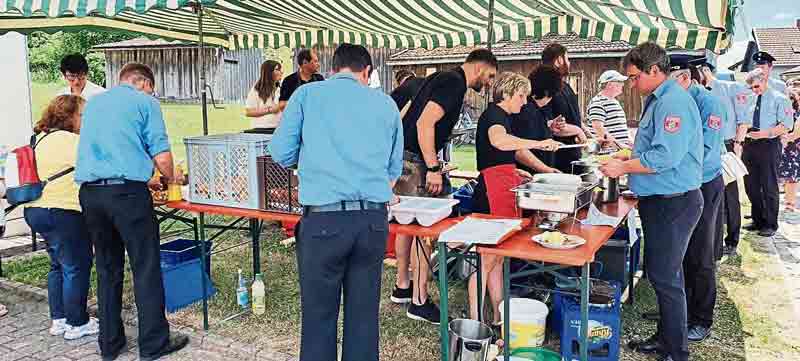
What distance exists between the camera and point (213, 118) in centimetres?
1898

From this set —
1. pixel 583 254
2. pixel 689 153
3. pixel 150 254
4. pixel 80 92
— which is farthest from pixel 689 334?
pixel 80 92

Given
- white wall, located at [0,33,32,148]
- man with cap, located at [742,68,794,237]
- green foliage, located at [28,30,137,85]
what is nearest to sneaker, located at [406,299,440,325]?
man with cap, located at [742,68,794,237]

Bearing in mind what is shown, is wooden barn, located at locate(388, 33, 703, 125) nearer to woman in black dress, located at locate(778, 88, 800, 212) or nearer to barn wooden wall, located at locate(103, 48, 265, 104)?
barn wooden wall, located at locate(103, 48, 265, 104)

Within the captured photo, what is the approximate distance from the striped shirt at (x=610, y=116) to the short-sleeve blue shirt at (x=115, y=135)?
420 centimetres

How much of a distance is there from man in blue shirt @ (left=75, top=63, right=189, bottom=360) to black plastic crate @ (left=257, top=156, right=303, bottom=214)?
1.66 feet

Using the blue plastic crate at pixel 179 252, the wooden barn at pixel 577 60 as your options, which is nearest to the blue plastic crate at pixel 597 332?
the blue plastic crate at pixel 179 252

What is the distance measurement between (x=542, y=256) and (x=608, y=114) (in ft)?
12.0

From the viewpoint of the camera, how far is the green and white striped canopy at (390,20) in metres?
3.59

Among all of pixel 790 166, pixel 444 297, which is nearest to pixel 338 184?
pixel 444 297

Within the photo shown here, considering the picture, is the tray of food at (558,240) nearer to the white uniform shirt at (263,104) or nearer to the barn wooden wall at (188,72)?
the white uniform shirt at (263,104)

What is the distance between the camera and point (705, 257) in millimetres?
3596

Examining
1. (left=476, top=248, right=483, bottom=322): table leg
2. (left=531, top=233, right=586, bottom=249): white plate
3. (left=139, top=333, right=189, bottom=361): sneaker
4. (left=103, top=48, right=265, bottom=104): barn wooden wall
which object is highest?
(left=103, top=48, right=265, bottom=104): barn wooden wall

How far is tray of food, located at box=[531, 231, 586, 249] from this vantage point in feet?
8.92

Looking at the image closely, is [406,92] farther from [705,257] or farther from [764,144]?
[764,144]
